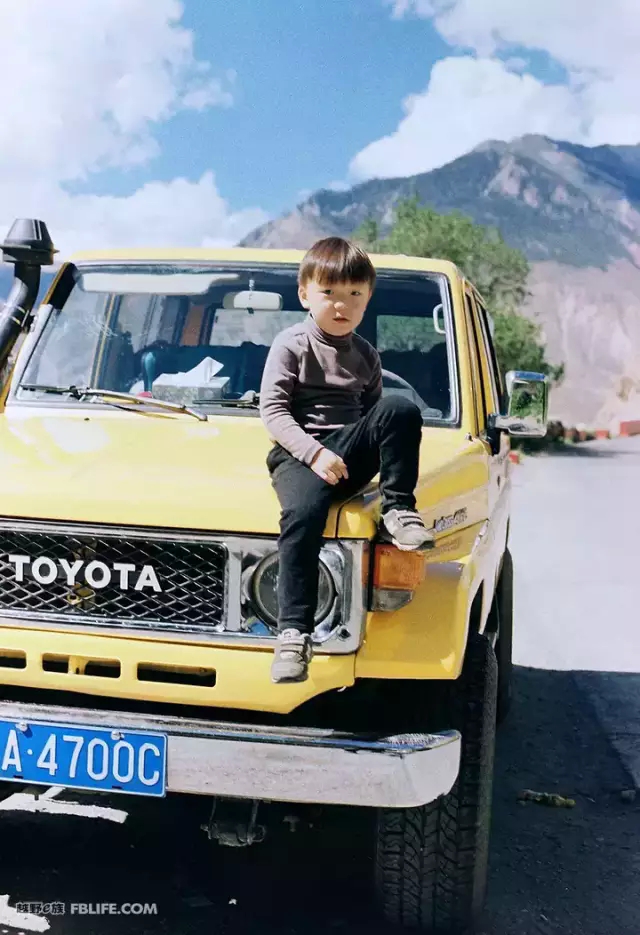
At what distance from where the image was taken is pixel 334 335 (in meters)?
3.12

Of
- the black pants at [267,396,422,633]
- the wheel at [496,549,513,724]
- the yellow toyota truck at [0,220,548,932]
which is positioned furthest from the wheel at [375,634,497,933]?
the wheel at [496,549,513,724]

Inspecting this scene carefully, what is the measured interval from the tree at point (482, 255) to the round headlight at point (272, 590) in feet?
109

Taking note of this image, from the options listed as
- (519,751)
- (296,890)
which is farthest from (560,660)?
(296,890)

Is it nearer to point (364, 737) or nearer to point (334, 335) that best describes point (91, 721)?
point (364, 737)

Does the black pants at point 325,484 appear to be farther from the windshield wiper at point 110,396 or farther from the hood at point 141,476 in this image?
the windshield wiper at point 110,396

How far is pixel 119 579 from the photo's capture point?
2779 millimetres

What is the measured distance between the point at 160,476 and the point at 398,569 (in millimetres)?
671

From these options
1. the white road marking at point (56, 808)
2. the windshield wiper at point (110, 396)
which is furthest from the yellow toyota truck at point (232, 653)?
the white road marking at point (56, 808)

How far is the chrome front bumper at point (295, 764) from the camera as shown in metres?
2.59

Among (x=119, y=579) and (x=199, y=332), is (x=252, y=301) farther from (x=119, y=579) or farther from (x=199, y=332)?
(x=119, y=579)

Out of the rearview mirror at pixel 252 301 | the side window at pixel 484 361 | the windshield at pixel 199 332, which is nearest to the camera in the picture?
the windshield at pixel 199 332

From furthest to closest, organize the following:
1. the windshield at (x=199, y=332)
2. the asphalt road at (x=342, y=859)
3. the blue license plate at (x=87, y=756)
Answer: the windshield at (x=199, y=332)
the asphalt road at (x=342, y=859)
the blue license plate at (x=87, y=756)

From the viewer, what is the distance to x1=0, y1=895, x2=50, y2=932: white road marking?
10.4 ft
